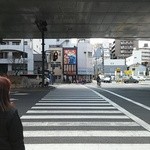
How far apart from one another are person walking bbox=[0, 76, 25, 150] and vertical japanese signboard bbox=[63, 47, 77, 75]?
107 meters

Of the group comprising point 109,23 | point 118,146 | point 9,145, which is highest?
point 109,23

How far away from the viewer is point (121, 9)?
33719 millimetres

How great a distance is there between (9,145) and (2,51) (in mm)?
95383

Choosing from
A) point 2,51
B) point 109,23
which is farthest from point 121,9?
point 2,51

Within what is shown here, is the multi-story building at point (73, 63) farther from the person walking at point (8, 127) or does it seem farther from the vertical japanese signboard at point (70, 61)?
the person walking at point (8, 127)

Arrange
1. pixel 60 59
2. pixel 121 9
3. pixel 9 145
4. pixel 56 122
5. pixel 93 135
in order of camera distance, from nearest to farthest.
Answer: pixel 9 145, pixel 93 135, pixel 56 122, pixel 121 9, pixel 60 59

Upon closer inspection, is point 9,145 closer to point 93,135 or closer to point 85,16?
point 93,135

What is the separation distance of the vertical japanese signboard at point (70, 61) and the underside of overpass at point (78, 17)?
5694cm

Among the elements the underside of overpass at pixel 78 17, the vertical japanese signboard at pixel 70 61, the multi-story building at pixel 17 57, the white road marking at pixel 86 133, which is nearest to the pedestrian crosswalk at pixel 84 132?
the white road marking at pixel 86 133

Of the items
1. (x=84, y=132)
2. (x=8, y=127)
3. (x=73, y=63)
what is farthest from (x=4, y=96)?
(x=73, y=63)

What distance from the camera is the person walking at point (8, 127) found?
3398 mm

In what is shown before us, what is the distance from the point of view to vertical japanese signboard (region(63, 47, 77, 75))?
11106 centimetres

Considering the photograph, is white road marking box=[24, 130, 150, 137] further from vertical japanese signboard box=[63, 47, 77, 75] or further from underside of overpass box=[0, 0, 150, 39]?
vertical japanese signboard box=[63, 47, 77, 75]

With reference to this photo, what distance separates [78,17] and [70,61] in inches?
2858
